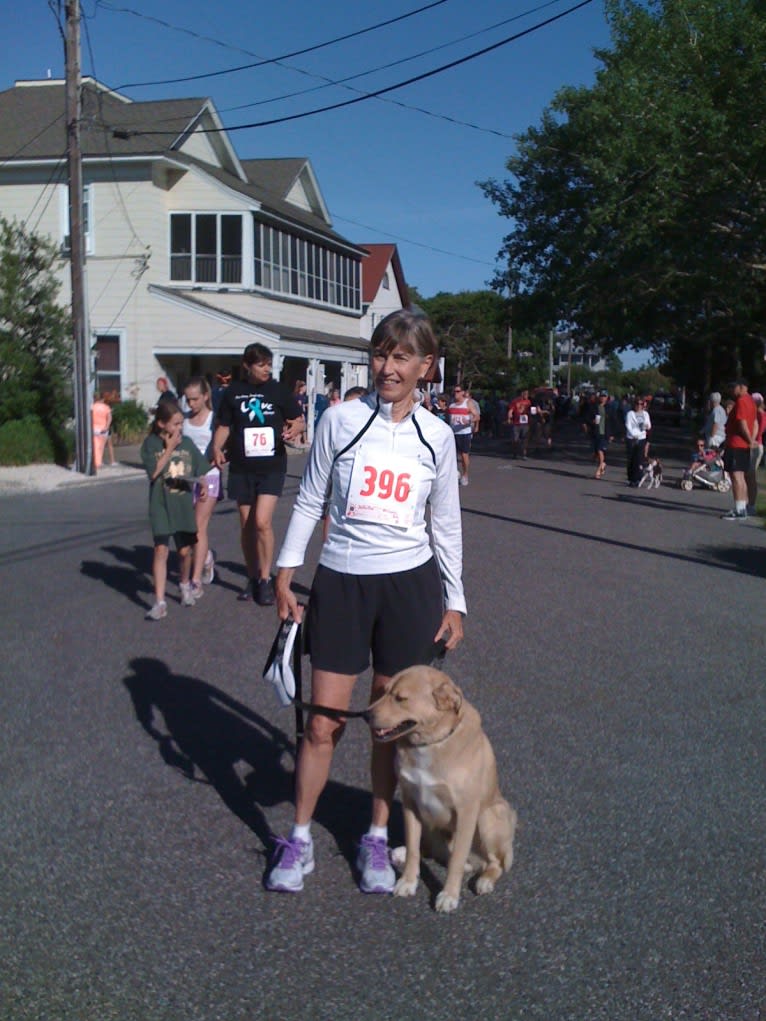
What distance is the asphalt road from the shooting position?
133 inches

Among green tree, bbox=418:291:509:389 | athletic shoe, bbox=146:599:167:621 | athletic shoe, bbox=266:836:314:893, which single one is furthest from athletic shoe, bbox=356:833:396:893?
green tree, bbox=418:291:509:389

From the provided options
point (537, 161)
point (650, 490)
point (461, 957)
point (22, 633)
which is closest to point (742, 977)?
point (461, 957)

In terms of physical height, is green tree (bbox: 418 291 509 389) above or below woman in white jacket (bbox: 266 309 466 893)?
above

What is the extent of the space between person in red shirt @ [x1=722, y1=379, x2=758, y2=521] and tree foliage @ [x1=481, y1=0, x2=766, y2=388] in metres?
10.6

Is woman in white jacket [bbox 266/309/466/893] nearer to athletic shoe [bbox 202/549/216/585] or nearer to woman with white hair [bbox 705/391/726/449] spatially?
athletic shoe [bbox 202/549/216/585]

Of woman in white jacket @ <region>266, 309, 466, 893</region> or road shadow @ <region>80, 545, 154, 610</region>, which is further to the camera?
road shadow @ <region>80, 545, 154, 610</region>

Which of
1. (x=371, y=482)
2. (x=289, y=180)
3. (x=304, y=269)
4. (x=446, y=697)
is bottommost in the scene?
(x=446, y=697)

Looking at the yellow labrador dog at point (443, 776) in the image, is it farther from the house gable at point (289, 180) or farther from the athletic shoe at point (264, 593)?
the house gable at point (289, 180)

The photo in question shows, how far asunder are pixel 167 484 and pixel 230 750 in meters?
3.36

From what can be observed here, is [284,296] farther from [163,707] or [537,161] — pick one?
[163,707]

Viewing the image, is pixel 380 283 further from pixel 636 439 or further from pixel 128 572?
pixel 128 572

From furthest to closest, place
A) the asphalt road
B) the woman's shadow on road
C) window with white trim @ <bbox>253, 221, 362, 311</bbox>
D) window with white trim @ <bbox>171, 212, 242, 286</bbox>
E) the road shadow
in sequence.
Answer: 1. window with white trim @ <bbox>253, 221, 362, 311</bbox>
2. window with white trim @ <bbox>171, 212, 242, 286</bbox>
3. the road shadow
4. the woman's shadow on road
5. the asphalt road

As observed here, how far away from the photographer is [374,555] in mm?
3916

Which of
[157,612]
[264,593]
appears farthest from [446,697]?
[264,593]
